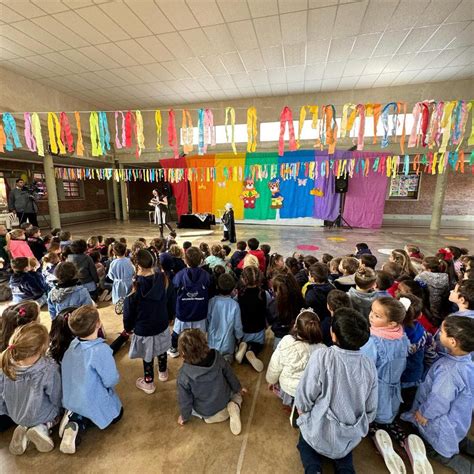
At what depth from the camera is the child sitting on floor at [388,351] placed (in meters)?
1.45

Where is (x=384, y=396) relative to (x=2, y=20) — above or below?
below


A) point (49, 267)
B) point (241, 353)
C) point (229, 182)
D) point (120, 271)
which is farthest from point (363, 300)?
point (229, 182)

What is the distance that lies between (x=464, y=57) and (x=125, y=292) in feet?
31.3

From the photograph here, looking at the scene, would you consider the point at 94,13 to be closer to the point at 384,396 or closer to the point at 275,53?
the point at 275,53

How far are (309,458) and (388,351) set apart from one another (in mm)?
750

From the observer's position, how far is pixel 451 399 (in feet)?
4.33

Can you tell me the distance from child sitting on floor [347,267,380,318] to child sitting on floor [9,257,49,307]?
11.7 ft

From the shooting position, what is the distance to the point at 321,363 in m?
1.23

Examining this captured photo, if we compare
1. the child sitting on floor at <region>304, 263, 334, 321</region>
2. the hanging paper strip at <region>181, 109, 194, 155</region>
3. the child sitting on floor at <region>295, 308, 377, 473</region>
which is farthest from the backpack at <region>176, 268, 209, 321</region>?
the hanging paper strip at <region>181, 109, 194, 155</region>

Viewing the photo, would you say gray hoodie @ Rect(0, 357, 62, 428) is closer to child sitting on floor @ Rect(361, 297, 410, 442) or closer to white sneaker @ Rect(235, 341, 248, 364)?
white sneaker @ Rect(235, 341, 248, 364)

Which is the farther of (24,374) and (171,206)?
(171,206)

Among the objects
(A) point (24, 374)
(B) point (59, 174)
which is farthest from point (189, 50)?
(B) point (59, 174)

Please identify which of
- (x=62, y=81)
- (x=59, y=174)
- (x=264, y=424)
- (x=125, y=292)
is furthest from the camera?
(x=59, y=174)

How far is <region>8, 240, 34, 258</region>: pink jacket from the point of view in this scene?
3.84 metres
